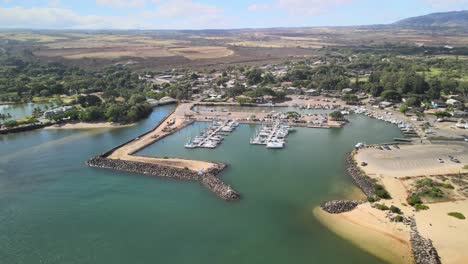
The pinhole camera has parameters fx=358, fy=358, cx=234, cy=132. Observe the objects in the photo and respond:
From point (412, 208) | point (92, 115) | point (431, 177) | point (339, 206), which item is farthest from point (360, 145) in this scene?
point (92, 115)

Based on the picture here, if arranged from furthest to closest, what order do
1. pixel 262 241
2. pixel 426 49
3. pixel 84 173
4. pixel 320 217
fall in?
pixel 426 49 → pixel 84 173 → pixel 320 217 → pixel 262 241

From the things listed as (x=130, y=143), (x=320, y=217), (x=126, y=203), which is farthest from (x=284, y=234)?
(x=130, y=143)

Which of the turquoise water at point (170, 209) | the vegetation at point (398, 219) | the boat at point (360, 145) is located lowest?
the turquoise water at point (170, 209)

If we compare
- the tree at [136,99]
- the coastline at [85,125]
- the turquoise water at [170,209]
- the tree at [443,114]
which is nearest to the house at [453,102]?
the tree at [443,114]

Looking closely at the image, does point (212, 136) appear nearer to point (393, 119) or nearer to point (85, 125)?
point (85, 125)

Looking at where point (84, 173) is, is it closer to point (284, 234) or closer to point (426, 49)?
point (284, 234)

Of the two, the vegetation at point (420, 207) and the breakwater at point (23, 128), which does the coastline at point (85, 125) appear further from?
the vegetation at point (420, 207)

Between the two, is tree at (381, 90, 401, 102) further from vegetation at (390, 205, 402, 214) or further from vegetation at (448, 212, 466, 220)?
vegetation at (390, 205, 402, 214)
